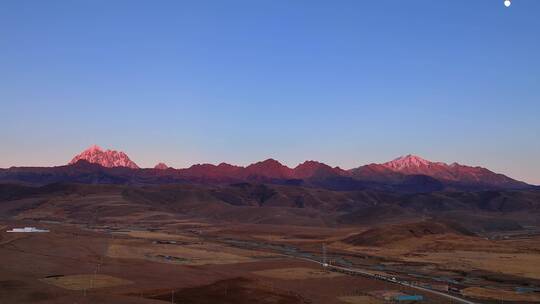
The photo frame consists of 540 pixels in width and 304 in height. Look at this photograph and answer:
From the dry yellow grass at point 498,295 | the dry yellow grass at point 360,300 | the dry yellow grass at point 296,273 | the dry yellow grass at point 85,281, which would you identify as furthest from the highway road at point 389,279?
the dry yellow grass at point 85,281

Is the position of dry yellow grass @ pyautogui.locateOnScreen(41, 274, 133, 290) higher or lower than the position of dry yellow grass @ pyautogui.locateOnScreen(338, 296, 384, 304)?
higher

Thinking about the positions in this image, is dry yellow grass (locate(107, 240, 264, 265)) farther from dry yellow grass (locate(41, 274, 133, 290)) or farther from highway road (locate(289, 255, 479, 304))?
dry yellow grass (locate(41, 274, 133, 290))

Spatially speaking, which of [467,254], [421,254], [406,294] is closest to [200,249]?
[421,254]

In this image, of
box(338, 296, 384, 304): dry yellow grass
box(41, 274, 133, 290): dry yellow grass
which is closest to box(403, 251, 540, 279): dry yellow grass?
box(338, 296, 384, 304): dry yellow grass

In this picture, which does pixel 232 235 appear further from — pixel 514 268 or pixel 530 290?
pixel 530 290

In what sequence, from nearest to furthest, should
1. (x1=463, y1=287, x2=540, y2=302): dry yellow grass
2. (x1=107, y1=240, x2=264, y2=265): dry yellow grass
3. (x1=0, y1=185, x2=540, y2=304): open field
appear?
1. (x1=0, y1=185, x2=540, y2=304): open field
2. (x1=463, y1=287, x2=540, y2=302): dry yellow grass
3. (x1=107, y1=240, x2=264, y2=265): dry yellow grass

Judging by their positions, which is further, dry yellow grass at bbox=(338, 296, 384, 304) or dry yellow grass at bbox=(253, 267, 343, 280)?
dry yellow grass at bbox=(253, 267, 343, 280)

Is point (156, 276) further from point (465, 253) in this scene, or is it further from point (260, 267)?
point (465, 253)

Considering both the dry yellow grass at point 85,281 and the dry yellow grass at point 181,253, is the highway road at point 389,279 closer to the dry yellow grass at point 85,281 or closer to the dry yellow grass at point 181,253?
the dry yellow grass at point 181,253
